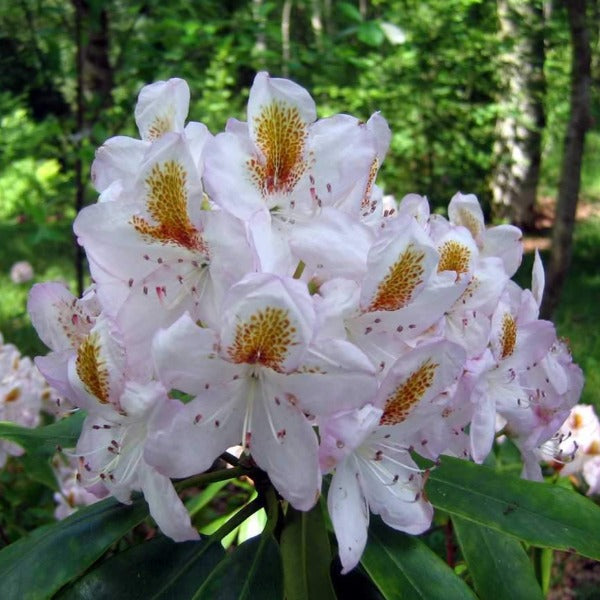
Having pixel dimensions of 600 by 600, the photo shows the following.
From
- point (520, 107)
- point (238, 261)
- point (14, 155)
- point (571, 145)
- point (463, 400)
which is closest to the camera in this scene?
point (238, 261)

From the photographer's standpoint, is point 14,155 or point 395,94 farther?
point 395,94

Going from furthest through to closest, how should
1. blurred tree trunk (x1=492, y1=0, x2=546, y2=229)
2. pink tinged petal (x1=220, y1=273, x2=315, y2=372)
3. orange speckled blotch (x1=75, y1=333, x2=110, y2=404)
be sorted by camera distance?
blurred tree trunk (x1=492, y1=0, x2=546, y2=229) < orange speckled blotch (x1=75, y1=333, x2=110, y2=404) < pink tinged petal (x1=220, y1=273, x2=315, y2=372)

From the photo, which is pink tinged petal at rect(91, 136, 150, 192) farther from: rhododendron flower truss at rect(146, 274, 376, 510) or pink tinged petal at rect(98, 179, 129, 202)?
rhododendron flower truss at rect(146, 274, 376, 510)

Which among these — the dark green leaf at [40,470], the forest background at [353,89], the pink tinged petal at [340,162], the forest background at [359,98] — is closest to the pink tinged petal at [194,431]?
the pink tinged petal at [340,162]

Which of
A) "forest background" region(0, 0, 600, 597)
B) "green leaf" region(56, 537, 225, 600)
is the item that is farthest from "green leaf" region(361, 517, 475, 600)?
"forest background" region(0, 0, 600, 597)

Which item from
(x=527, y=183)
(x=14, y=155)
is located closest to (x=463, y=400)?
(x=14, y=155)

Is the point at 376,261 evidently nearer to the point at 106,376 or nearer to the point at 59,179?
the point at 106,376

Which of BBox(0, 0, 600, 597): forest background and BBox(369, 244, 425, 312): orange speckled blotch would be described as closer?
BBox(369, 244, 425, 312): orange speckled blotch

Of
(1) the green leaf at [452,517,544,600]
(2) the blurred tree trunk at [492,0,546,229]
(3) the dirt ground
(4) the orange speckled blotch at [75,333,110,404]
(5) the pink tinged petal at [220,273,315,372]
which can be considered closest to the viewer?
(5) the pink tinged petal at [220,273,315,372]
